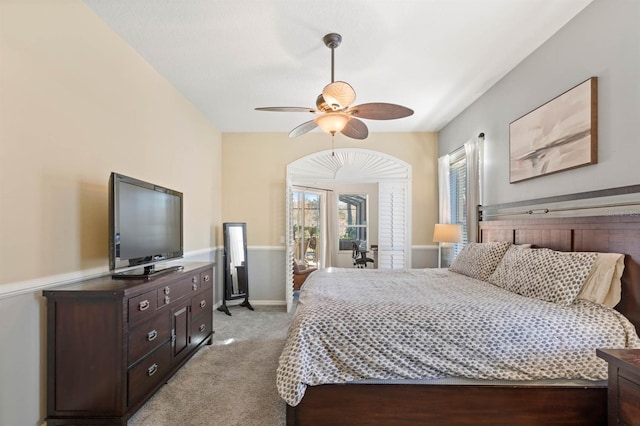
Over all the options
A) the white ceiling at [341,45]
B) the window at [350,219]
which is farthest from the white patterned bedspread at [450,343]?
the window at [350,219]

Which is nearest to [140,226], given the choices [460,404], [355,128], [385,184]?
[355,128]

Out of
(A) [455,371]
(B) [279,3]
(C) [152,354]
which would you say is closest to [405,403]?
(A) [455,371]

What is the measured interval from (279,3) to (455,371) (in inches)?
104

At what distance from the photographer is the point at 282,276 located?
210 inches

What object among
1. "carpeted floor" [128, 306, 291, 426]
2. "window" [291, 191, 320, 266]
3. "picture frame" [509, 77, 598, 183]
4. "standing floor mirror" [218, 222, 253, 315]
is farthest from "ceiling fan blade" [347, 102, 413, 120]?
"window" [291, 191, 320, 266]

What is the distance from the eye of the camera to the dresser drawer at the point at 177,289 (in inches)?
96.6

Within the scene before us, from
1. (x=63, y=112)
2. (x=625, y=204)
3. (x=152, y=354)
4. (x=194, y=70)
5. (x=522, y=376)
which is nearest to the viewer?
(x=522, y=376)

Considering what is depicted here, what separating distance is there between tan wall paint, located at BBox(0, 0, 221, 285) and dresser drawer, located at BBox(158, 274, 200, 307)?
1.76 feet

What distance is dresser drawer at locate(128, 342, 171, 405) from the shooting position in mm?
2082

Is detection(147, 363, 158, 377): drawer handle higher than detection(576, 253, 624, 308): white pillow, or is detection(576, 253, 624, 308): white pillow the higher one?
detection(576, 253, 624, 308): white pillow

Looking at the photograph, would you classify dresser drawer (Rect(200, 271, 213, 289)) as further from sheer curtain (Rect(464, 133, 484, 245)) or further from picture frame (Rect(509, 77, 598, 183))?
picture frame (Rect(509, 77, 598, 183))

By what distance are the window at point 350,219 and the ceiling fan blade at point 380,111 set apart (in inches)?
203

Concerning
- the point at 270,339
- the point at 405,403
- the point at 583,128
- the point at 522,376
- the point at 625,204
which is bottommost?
the point at 270,339

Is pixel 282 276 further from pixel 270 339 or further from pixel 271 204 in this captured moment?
pixel 270 339
